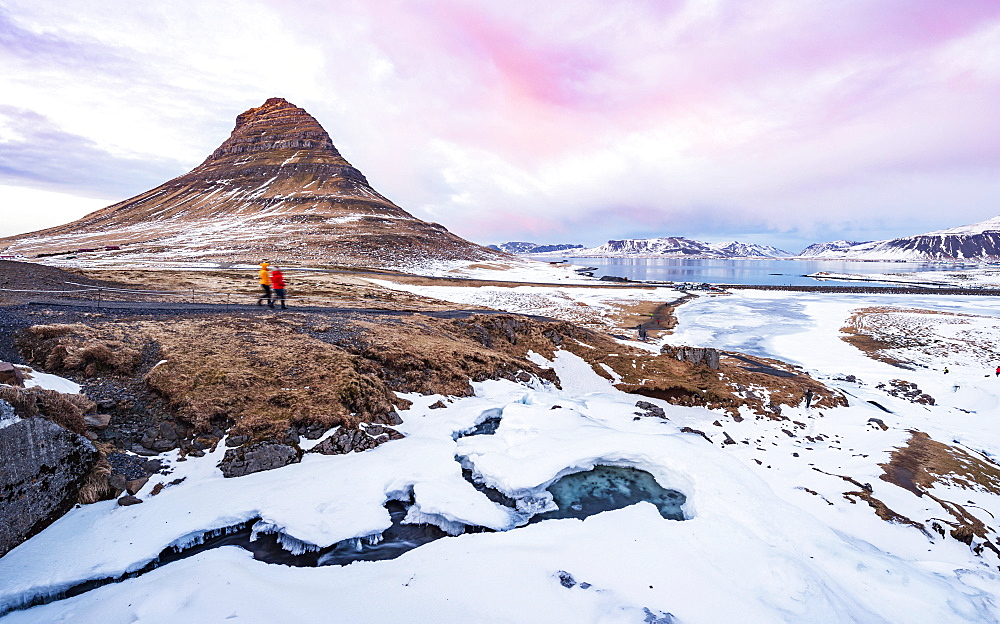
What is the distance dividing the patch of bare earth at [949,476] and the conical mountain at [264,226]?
91.8 m

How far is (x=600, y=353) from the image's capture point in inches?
1000

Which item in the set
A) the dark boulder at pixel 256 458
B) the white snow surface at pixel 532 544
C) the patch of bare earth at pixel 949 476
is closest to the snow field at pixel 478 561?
the white snow surface at pixel 532 544

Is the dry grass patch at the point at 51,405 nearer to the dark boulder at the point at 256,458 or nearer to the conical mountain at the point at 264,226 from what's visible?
the dark boulder at the point at 256,458

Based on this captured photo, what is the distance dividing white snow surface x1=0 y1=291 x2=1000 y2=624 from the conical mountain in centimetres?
8711

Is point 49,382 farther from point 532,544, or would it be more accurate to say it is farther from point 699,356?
point 699,356

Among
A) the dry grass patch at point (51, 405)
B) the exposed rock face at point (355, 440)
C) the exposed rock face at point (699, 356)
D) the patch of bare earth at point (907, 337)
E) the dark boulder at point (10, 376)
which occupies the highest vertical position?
the dark boulder at point (10, 376)

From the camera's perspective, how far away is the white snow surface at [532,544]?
7.03 m

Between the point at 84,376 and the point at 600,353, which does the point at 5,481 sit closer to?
the point at 84,376

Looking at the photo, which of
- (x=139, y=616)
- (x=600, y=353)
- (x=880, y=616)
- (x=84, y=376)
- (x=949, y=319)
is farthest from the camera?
(x=949, y=319)

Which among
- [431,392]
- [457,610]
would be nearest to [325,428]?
[431,392]

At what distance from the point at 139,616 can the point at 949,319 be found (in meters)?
72.1

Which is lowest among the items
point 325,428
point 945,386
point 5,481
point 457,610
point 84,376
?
point 945,386

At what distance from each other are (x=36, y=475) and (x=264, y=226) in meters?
139

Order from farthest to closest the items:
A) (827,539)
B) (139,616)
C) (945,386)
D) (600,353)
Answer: (600,353), (945,386), (827,539), (139,616)
